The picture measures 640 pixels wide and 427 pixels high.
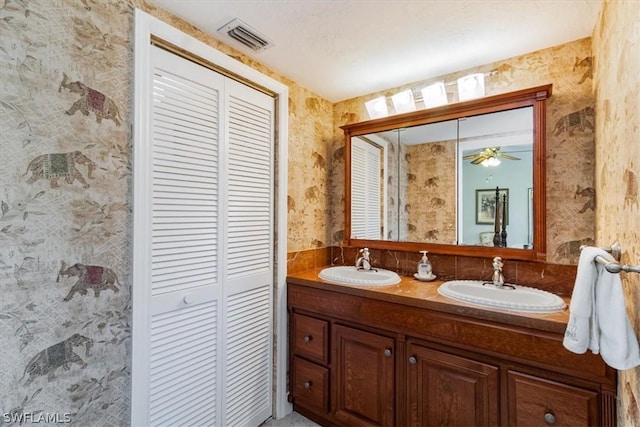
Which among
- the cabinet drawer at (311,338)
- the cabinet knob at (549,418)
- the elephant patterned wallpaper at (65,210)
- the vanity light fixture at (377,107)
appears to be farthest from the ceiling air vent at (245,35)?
the cabinet knob at (549,418)

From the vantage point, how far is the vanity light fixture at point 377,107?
7.46ft

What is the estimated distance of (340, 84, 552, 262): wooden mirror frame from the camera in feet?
5.43

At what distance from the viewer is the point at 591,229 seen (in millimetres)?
1583

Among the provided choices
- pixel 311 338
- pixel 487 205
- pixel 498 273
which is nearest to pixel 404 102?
pixel 487 205

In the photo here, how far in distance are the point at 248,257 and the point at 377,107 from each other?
1.47 metres

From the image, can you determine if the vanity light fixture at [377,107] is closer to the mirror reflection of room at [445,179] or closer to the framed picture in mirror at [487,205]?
the mirror reflection of room at [445,179]

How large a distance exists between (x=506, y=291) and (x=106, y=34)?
2.31 metres

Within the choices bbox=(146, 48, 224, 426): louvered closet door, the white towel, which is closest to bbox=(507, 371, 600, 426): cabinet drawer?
the white towel

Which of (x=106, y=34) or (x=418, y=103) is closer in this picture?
(x=106, y=34)

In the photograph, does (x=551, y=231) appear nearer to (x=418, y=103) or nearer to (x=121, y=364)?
(x=418, y=103)

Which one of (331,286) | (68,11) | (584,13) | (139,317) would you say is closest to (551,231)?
(584,13)

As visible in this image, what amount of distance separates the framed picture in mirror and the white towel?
2.84 feet

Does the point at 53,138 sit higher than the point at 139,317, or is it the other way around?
the point at 53,138

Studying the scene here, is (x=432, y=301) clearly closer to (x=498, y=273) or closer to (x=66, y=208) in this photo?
(x=498, y=273)
